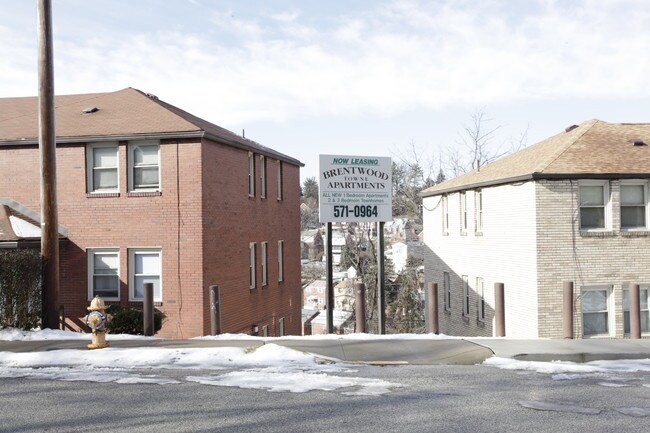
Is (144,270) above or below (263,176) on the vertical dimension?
below

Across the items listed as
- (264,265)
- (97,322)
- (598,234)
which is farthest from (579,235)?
(97,322)

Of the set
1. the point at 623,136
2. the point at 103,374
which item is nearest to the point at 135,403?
the point at 103,374

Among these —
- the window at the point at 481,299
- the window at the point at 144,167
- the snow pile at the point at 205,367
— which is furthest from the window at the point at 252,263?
the snow pile at the point at 205,367

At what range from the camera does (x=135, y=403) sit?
24.7 feet

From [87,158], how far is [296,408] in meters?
13.5

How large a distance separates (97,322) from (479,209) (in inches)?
639

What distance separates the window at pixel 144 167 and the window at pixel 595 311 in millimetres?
13252

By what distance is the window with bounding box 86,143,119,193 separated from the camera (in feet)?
60.3

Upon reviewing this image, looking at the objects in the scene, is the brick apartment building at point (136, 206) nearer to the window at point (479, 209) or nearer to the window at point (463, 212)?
the window at point (479, 209)

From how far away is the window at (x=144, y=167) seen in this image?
18281 millimetres

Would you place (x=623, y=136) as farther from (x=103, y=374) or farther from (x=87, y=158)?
(x=103, y=374)

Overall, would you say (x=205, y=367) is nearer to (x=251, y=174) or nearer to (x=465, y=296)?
(x=251, y=174)

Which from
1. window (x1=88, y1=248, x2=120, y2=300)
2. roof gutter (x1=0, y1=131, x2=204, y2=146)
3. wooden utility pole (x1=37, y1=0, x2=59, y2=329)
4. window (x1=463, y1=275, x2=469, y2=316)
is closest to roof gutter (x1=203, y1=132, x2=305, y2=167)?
roof gutter (x1=0, y1=131, x2=204, y2=146)

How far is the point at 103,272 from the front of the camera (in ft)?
60.1
